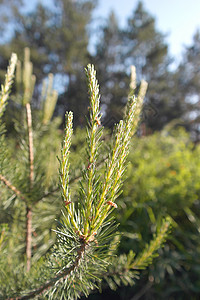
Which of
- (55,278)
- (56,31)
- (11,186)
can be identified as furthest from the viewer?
(56,31)

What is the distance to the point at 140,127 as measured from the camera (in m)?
0.76

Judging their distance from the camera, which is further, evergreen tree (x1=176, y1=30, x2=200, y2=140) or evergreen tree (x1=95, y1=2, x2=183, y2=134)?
evergreen tree (x1=176, y1=30, x2=200, y2=140)

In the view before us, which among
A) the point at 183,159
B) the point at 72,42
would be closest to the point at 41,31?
the point at 72,42

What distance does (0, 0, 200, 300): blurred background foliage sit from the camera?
2.49 ft

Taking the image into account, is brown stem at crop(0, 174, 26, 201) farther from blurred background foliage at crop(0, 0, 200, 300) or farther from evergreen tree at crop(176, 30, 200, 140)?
evergreen tree at crop(176, 30, 200, 140)

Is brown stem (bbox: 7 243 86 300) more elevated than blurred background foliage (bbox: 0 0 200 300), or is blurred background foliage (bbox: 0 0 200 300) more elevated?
blurred background foliage (bbox: 0 0 200 300)

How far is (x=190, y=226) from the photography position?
1.52 metres

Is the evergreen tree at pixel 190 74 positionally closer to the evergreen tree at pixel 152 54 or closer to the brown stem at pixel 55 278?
the evergreen tree at pixel 152 54

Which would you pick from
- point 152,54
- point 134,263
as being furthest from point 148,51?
point 134,263

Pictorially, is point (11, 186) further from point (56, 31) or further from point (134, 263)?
point (56, 31)

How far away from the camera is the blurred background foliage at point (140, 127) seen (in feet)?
2.49

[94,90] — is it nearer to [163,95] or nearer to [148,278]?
[148,278]

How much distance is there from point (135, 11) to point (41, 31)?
5123 millimetres

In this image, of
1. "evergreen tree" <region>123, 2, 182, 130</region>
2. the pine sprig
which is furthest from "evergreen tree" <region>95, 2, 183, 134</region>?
the pine sprig
